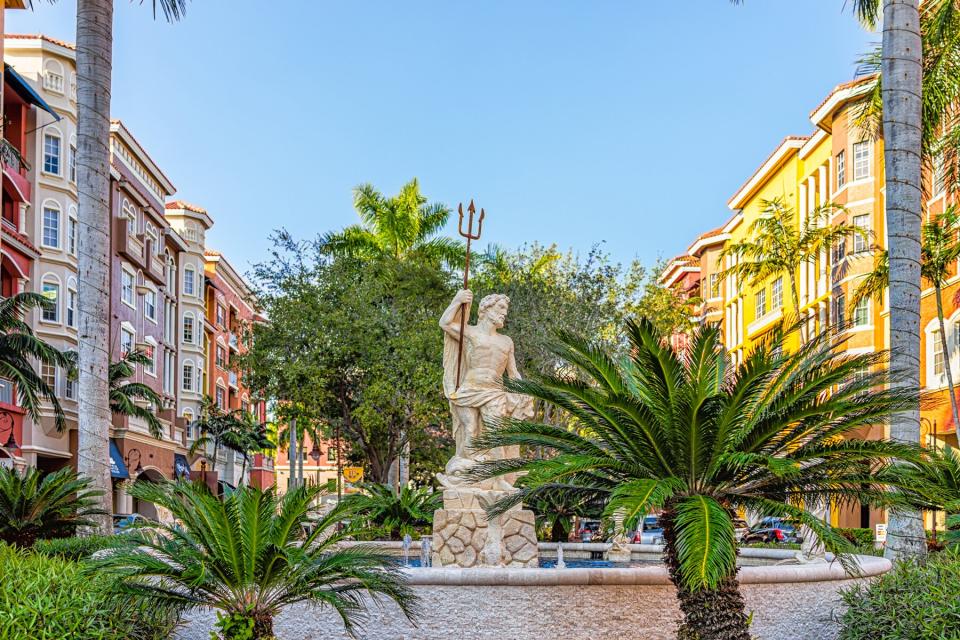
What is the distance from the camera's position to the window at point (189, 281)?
2382 inches

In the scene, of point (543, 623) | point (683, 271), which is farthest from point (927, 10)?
point (683, 271)

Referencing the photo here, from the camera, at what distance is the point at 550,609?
11242mm

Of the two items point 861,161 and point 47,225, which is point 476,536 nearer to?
point 47,225

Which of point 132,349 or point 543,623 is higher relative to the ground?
point 132,349

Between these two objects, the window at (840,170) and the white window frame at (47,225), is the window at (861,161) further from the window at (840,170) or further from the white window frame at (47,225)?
the white window frame at (47,225)

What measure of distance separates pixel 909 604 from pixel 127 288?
138ft

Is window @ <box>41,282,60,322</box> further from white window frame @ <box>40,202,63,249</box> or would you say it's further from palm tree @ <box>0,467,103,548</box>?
palm tree @ <box>0,467,103,548</box>

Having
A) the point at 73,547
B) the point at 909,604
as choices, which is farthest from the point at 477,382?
the point at 909,604

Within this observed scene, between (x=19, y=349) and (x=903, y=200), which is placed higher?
(x=903, y=200)

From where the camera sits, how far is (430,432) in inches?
1629

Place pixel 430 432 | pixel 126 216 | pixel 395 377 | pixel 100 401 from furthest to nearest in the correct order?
pixel 126 216 → pixel 430 432 → pixel 395 377 → pixel 100 401

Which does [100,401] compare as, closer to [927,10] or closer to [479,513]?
[479,513]

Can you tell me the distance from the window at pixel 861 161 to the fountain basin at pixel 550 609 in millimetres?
33340

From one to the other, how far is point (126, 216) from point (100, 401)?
31.4m
